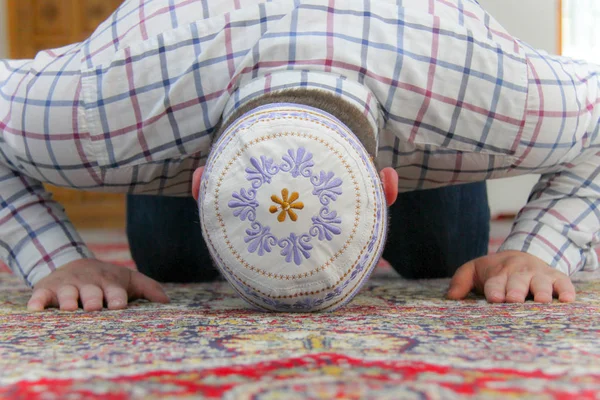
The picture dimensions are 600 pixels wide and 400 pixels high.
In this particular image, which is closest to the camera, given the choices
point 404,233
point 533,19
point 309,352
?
point 309,352

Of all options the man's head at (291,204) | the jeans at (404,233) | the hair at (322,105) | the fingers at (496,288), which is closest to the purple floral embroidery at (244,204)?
the man's head at (291,204)

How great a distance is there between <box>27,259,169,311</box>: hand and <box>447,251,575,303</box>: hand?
0.46m

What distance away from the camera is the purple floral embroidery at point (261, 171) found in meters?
0.78

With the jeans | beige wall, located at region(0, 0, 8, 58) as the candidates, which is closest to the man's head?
the jeans

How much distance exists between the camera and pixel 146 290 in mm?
1128

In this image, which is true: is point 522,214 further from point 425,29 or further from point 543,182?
point 425,29

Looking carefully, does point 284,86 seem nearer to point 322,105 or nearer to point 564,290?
point 322,105

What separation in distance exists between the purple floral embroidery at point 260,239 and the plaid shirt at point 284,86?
18cm

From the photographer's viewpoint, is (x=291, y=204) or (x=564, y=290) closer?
(x=291, y=204)

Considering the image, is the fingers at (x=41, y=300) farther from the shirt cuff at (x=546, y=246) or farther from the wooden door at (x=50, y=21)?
the wooden door at (x=50, y=21)

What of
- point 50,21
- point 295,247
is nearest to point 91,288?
point 295,247

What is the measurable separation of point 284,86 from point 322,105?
5 cm

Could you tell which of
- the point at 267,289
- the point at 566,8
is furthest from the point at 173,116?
the point at 566,8

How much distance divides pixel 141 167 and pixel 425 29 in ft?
1.42
